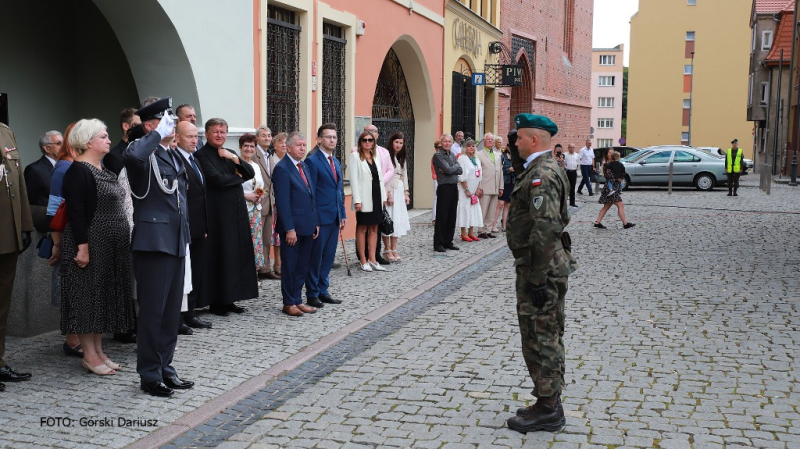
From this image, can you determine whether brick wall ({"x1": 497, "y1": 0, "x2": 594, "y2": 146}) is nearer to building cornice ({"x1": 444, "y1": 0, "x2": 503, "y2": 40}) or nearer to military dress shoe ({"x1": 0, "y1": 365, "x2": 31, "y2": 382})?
building cornice ({"x1": 444, "y1": 0, "x2": 503, "y2": 40})

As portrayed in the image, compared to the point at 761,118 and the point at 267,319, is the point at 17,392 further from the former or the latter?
the point at 761,118

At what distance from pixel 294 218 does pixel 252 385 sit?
9.12 feet

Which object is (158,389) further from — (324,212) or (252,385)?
(324,212)

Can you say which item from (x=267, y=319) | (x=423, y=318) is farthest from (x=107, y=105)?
(x=423, y=318)

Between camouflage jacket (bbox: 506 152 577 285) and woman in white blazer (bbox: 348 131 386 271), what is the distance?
5.87 metres

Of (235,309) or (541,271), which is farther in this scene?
(235,309)

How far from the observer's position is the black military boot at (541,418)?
5199mm

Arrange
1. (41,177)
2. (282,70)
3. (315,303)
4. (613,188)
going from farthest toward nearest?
(613,188) < (282,70) < (315,303) < (41,177)

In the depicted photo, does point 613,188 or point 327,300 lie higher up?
point 613,188

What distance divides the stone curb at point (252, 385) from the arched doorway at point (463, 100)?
13.6 m

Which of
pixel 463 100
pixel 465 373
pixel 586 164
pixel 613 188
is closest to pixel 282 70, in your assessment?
pixel 613 188

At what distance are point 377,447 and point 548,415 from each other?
41.3 inches

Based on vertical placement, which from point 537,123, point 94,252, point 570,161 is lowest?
point 94,252

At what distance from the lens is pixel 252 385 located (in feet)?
20.1
